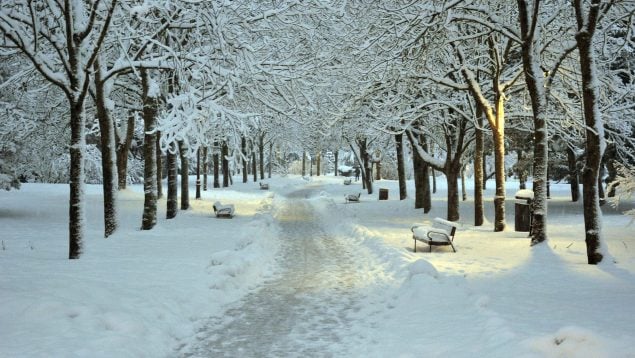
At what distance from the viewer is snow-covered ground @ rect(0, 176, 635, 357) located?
5.92 m

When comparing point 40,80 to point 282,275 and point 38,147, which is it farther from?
point 282,275

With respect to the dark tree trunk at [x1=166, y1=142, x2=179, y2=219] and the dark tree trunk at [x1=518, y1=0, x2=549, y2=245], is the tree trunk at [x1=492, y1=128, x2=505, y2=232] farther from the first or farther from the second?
the dark tree trunk at [x1=166, y1=142, x2=179, y2=219]

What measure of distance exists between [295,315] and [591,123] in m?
7.04

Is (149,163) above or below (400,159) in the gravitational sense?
below

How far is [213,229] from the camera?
660 inches

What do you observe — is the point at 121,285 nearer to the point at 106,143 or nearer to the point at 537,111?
the point at 106,143

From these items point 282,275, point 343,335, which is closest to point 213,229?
point 282,275

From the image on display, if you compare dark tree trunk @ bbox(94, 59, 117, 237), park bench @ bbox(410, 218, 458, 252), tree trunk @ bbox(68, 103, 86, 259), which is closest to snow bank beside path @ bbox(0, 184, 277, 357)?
tree trunk @ bbox(68, 103, 86, 259)

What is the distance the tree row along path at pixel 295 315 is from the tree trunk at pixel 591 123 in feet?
15.9

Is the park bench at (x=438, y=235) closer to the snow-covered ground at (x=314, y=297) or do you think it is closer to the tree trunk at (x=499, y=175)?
the snow-covered ground at (x=314, y=297)

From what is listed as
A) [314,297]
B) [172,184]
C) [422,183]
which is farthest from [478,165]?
[172,184]

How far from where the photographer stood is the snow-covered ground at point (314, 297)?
592 centimetres

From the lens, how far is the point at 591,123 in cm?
1006

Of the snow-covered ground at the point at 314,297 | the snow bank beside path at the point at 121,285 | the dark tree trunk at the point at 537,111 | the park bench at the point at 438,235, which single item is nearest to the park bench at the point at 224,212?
the snow bank beside path at the point at 121,285
